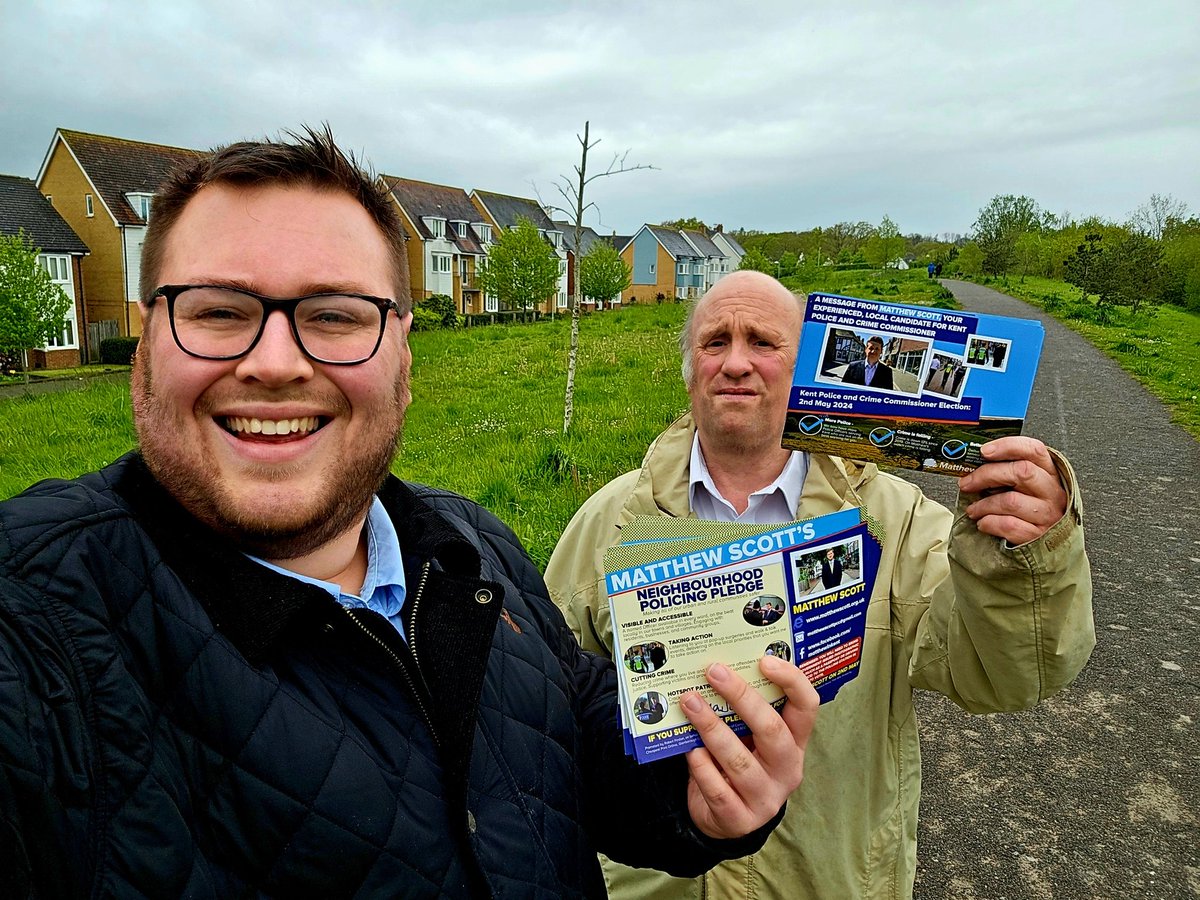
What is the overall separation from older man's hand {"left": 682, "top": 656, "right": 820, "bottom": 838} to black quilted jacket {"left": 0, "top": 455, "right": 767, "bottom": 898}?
193mm

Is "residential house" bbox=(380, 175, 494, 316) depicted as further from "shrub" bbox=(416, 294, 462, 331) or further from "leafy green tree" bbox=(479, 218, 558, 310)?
"leafy green tree" bbox=(479, 218, 558, 310)

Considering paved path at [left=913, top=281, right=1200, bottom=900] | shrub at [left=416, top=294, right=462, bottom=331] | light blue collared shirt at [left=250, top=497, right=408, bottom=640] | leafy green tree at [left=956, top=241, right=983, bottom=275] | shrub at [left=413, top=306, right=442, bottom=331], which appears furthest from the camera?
leafy green tree at [left=956, top=241, right=983, bottom=275]

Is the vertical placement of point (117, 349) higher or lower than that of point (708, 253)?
lower

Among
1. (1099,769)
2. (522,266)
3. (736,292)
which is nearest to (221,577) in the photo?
(736,292)

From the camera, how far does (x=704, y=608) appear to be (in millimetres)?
1562

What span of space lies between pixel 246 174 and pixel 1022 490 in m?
1.89

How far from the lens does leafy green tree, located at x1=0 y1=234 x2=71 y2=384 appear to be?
28156 mm

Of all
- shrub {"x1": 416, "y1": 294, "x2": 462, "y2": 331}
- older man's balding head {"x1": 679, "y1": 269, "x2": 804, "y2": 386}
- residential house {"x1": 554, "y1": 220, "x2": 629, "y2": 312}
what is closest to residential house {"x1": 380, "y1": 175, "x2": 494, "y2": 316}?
shrub {"x1": 416, "y1": 294, "x2": 462, "y2": 331}

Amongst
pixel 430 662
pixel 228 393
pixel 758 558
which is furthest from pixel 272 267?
pixel 758 558

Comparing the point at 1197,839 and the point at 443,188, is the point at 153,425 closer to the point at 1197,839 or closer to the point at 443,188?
the point at 1197,839

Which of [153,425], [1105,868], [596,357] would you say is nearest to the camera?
[153,425]

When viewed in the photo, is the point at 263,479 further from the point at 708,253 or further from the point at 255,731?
the point at 708,253

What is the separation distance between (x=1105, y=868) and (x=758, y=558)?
3136mm

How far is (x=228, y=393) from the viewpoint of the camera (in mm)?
1476
